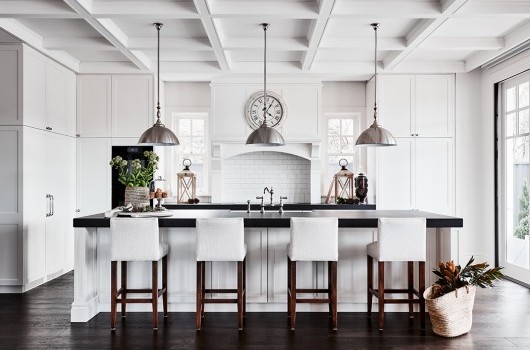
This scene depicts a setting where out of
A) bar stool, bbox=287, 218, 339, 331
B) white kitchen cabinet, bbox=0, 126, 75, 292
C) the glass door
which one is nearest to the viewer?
bar stool, bbox=287, 218, 339, 331

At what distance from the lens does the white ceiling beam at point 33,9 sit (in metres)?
4.17

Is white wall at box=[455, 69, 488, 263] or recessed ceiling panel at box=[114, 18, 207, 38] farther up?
recessed ceiling panel at box=[114, 18, 207, 38]

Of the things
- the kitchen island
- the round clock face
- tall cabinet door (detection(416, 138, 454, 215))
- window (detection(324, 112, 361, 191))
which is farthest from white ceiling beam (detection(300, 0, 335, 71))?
tall cabinet door (detection(416, 138, 454, 215))

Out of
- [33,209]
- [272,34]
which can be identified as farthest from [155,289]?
[272,34]

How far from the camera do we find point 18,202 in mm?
5145

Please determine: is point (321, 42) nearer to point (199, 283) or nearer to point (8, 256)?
point (199, 283)

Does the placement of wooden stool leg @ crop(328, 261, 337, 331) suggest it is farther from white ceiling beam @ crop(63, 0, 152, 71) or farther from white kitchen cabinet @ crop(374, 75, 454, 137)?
white kitchen cabinet @ crop(374, 75, 454, 137)

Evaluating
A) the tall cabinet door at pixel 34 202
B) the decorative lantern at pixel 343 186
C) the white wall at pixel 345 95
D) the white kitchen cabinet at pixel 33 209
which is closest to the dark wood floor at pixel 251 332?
the white kitchen cabinet at pixel 33 209

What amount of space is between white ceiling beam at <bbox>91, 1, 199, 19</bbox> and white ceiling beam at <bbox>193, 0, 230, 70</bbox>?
136 millimetres

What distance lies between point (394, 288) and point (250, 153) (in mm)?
3538

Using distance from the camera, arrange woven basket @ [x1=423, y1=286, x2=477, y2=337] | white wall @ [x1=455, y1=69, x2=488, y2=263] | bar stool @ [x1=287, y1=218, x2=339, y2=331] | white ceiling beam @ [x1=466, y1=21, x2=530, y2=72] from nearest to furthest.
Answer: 1. woven basket @ [x1=423, y1=286, x2=477, y2=337]
2. bar stool @ [x1=287, y1=218, x2=339, y2=331]
3. white ceiling beam @ [x1=466, y1=21, x2=530, y2=72]
4. white wall @ [x1=455, y1=69, x2=488, y2=263]

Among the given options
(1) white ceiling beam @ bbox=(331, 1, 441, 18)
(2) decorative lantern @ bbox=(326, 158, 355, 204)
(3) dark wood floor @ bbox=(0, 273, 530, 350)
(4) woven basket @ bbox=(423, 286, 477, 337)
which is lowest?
(3) dark wood floor @ bbox=(0, 273, 530, 350)

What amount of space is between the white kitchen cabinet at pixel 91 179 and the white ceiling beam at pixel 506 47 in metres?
5.32

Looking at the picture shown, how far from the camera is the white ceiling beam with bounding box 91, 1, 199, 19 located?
14.0 feet
